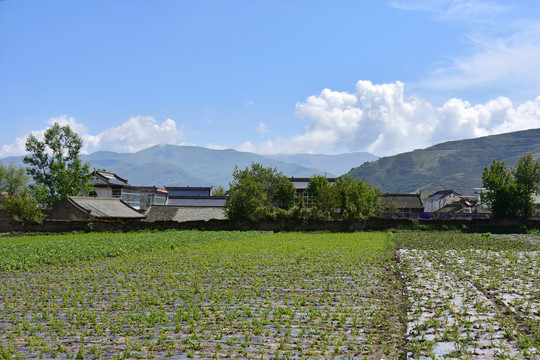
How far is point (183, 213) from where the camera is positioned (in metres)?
69.4

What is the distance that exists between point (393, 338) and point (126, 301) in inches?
349

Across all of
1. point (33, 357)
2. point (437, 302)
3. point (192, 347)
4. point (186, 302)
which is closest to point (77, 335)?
point (33, 357)

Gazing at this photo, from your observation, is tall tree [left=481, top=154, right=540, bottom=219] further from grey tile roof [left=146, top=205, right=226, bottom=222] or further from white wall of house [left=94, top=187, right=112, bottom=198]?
white wall of house [left=94, top=187, right=112, bottom=198]

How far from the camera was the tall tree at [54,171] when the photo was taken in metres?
70.9

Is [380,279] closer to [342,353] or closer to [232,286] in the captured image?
[232,286]

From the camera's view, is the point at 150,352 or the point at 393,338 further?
the point at 393,338

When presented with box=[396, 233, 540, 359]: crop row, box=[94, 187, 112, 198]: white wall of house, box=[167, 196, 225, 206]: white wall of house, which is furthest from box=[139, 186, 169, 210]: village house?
box=[396, 233, 540, 359]: crop row

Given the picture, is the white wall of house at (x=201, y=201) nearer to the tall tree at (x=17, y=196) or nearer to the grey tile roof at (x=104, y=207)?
the grey tile roof at (x=104, y=207)

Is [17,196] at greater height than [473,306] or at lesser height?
greater

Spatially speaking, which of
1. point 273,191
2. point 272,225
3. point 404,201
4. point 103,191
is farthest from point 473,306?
point 404,201

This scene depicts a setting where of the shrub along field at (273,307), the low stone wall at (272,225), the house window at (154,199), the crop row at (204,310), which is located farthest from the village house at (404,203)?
Result: the crop row at (204,310)

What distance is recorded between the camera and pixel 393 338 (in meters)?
11.1

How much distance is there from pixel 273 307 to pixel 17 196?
67.7m

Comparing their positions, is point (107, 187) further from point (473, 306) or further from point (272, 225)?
point (473, 306)
